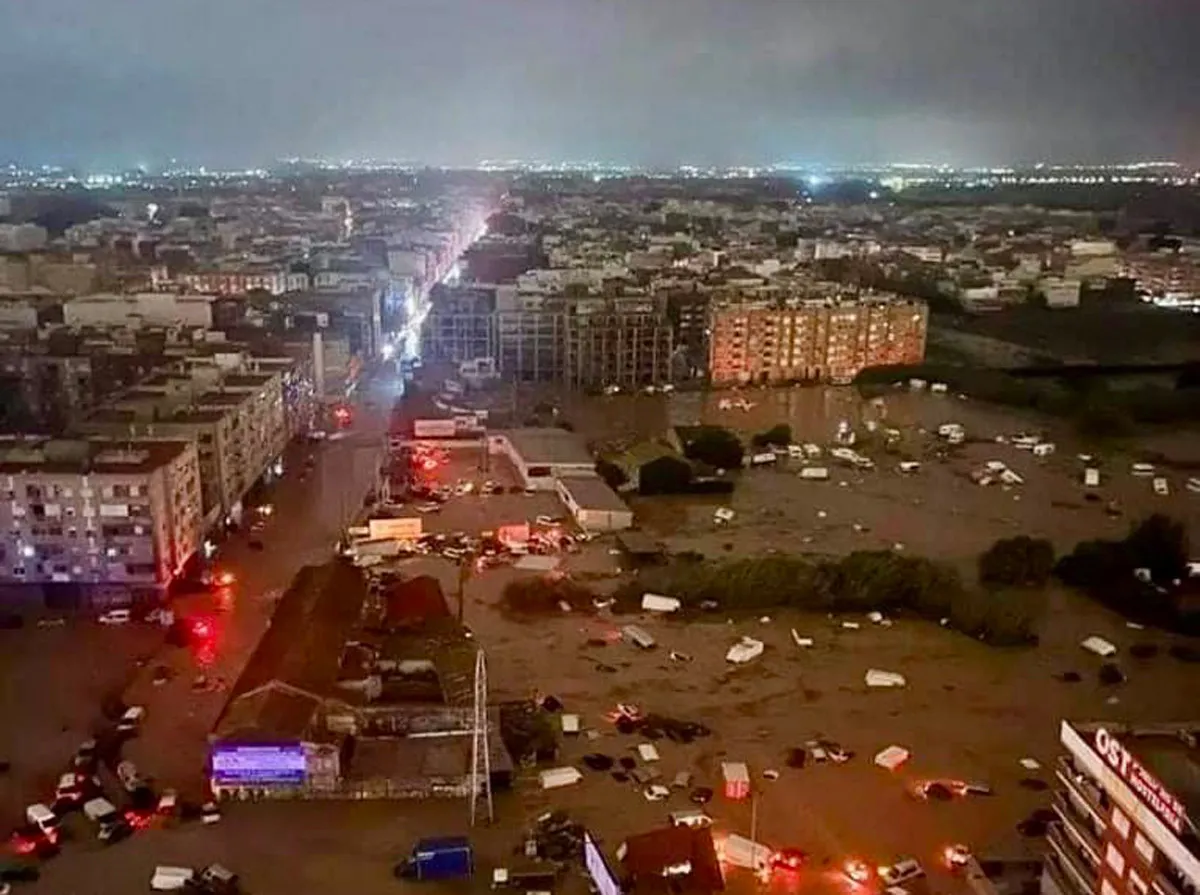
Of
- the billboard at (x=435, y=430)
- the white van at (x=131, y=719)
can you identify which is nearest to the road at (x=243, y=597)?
the white van at (x=131, y=719)

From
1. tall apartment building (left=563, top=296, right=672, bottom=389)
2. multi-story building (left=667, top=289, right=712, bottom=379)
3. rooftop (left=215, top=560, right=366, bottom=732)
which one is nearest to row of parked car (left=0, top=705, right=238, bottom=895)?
rooftop (left=215, top=560, right=366, bottom=732)

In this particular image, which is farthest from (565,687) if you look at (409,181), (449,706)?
(409,181)

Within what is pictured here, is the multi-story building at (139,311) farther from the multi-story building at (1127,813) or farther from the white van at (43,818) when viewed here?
the multi-story building at (1127,813)

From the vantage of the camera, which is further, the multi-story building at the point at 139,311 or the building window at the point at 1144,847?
the multi-story building at the point at 139,311

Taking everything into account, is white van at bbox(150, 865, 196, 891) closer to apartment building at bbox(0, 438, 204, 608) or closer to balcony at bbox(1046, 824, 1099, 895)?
apartment building at bbox(0, 438, 204, 608)

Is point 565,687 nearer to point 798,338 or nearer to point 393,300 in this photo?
point 798,338

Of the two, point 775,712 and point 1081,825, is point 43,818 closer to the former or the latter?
point 775,712

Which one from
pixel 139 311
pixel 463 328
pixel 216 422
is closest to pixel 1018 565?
pixel 216 422
